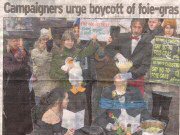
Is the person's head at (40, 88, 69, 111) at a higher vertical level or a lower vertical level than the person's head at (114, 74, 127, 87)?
lower

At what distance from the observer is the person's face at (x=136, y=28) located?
1.15 meters

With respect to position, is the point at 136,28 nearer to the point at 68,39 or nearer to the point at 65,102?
the point at 68,39

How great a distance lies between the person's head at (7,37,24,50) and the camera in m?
1.15

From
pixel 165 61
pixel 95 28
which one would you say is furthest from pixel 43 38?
pixel 165 61

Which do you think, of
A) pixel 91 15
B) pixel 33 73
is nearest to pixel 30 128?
pixel 33 73

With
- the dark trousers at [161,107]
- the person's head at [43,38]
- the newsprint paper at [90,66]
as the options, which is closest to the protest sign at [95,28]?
the newsprint paper at [90,66]

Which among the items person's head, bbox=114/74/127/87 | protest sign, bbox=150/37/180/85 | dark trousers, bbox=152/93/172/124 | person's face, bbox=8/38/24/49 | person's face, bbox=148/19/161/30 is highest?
person's face, bbox=148/19/161/30

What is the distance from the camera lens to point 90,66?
3.79 feet

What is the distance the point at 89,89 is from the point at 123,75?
0.36ft

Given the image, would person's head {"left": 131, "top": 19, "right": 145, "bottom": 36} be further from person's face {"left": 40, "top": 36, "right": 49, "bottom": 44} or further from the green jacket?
person's face {"left": 40, "top": 36, "right": 49, "bottom": 44}

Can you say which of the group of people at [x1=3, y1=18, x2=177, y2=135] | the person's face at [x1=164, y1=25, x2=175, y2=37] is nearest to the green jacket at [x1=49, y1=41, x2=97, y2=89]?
the group of people at [x1=3, y1=18, x2=177, y2=135]

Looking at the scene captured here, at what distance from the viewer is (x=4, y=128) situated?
1176 mm

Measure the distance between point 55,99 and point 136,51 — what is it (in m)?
0.28

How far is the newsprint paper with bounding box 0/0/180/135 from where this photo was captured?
1.15 metres
